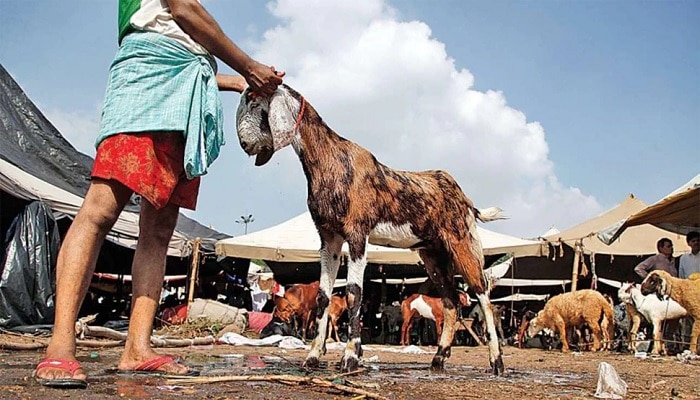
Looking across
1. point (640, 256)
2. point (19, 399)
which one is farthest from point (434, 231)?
point (640, 256)

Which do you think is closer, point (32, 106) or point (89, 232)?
point (89, 232)

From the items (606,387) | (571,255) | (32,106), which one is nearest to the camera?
(606,387)

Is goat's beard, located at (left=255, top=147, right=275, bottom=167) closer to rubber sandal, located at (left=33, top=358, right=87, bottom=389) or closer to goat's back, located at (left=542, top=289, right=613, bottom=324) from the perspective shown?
rubber sandal, located at (left=33, top=358, right=87, bottom=389)

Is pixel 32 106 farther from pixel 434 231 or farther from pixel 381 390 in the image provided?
pixel 381 390

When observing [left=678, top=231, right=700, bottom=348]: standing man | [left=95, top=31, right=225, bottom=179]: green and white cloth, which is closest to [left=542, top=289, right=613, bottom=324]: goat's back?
[left=678, top=231, right=700, bottom=348]: standing man

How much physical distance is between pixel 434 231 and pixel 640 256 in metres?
11.9

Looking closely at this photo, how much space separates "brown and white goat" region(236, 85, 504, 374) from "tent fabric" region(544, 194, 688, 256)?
8344mm

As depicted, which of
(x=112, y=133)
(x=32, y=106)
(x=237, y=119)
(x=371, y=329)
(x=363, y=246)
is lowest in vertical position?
(x=371, y=329)

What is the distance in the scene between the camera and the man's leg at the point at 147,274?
3332 mm

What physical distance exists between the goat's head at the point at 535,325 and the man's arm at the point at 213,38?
11.1m

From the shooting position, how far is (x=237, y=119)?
4.43 m

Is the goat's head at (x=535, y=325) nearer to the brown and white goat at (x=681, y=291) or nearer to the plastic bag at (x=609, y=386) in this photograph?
the brown and white goat at (x=681, y=291)

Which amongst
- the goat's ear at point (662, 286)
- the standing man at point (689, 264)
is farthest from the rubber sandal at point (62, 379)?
the standing man at point (689, 264)

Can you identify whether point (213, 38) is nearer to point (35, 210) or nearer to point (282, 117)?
point (282, 117)
